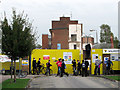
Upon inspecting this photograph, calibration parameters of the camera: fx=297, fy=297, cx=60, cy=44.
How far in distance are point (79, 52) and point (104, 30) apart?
67888 mm

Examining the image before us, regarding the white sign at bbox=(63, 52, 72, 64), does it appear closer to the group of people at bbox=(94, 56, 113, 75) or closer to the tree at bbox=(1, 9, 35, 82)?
the group of people at bbox=(94, 56, 113, 75)

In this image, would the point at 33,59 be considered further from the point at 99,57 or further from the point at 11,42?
the point at 11,42

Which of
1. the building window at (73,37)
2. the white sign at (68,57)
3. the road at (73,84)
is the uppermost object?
the building window at (73,37)

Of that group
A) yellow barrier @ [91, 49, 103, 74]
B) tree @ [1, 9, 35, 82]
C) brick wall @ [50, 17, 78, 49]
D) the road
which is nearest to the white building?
brick wall @ [50, 17, 78, 49]

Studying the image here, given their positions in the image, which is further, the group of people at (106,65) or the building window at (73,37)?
the building window at (73,37)

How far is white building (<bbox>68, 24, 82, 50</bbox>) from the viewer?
88.9 metres

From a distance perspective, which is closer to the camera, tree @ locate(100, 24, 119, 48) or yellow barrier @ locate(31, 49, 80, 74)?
yellow barrier @ locate(31, 49, 80, 74)

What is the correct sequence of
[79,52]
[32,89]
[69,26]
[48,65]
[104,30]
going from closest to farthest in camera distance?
[32,89] → [48,65] → [79,52] → [69,26] → [104,30]

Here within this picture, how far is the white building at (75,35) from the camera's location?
8888 cm

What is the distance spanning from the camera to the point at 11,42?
19.6m

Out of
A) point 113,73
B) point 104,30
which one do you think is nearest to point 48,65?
point 113,73

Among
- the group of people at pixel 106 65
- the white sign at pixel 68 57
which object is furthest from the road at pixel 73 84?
the white sign at pixel 68 57

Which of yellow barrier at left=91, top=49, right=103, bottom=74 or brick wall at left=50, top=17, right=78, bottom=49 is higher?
brick wall at left=50, top=17, right=78, bottom=49

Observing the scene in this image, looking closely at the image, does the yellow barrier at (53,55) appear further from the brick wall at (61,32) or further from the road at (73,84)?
the brick wall at (61,32)
